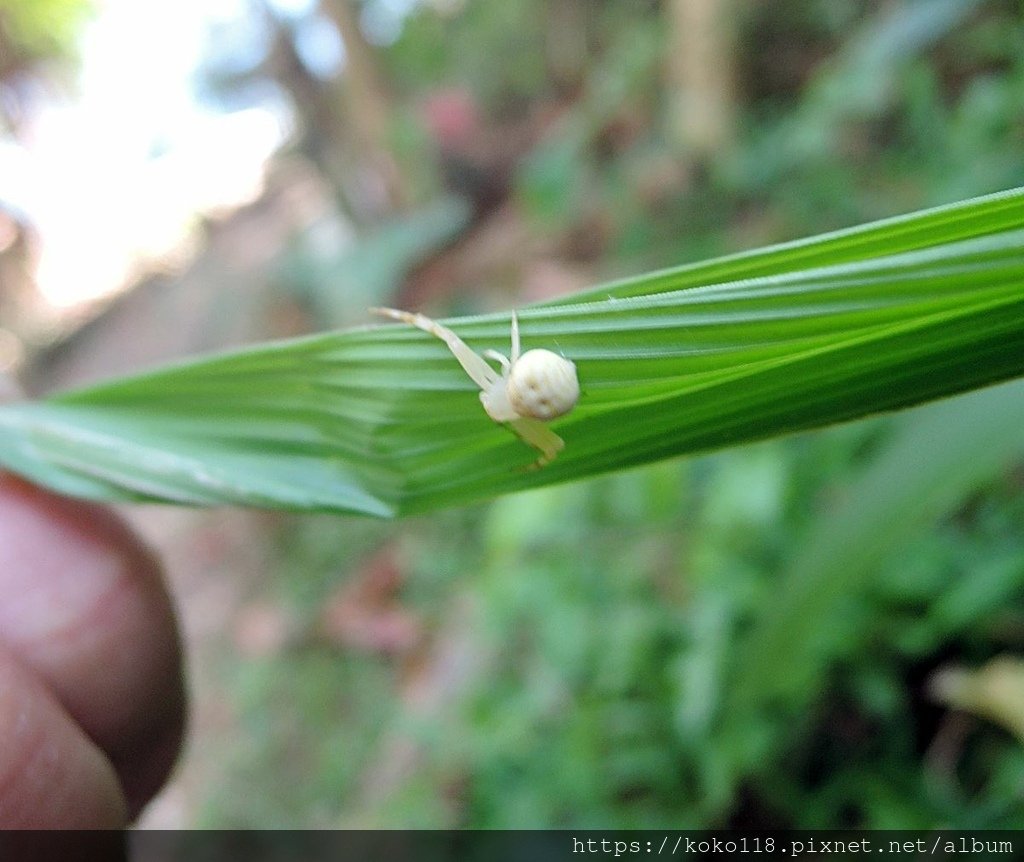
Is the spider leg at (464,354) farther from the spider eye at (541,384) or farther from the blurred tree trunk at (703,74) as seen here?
the blurred tree trunk at (703,74)

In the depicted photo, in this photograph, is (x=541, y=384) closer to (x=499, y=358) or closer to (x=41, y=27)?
(x=499, y=358)

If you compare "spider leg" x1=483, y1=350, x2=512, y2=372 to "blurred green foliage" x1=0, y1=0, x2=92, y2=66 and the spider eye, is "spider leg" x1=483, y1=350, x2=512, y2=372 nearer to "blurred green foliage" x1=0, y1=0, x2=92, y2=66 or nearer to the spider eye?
the spider eye

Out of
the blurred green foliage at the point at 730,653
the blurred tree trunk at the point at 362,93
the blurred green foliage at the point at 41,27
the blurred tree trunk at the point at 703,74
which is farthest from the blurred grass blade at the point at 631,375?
the blurred green foliage at the point at 41,27

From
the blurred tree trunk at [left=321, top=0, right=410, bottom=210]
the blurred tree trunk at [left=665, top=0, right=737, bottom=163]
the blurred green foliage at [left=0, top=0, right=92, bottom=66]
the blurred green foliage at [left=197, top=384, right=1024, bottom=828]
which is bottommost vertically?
the blurred green foliage at [left=197, top=384, right=1024, bottom=828]

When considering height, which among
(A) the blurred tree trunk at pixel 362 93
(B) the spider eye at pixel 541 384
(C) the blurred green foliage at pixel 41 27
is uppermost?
(C) the blurred green foliage at pixel 41 27

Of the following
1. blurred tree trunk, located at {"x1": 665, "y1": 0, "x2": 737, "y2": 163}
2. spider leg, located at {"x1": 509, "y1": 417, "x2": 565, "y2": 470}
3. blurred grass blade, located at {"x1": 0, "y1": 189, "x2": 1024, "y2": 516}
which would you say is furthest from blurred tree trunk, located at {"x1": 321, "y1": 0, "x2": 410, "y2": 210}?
spider leg, located at {"x1": 509, "y1": 417, "x2": 565, "y2": 470}

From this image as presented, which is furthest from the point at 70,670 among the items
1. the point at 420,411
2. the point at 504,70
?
the point at 504,70

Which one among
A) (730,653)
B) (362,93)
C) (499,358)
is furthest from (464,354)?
(362,93)
